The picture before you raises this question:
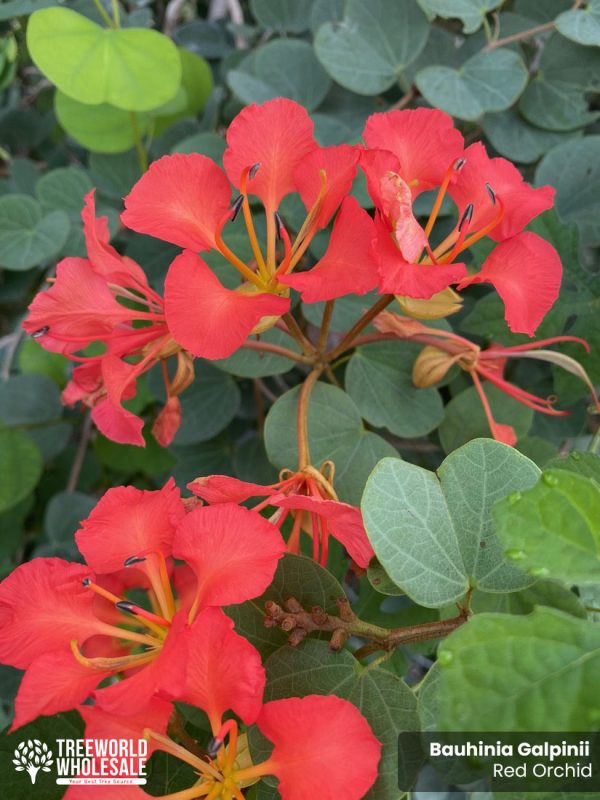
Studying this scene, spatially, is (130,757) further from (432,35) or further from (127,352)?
(432,35)

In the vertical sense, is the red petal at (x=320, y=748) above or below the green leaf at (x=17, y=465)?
above

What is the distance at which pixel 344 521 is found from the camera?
0.62 metres

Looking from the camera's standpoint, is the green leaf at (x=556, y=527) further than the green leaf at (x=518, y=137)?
No

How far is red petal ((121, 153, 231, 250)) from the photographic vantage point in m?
0.67

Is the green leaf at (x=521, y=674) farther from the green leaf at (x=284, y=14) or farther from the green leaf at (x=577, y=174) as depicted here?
the green leaf at (x=284, y=14)

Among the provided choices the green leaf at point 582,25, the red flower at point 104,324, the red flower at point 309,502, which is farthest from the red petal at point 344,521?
the green leaf at point 582,25

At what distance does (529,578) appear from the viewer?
1.80 feet

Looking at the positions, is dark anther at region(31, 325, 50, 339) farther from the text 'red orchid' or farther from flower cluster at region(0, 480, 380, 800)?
the text 'red orchid'

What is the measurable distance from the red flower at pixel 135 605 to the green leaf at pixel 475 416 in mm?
389

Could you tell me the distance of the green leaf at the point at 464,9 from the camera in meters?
0.94

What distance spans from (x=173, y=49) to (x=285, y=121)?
0.39 meters

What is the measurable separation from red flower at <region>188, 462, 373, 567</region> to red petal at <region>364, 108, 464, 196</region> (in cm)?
31

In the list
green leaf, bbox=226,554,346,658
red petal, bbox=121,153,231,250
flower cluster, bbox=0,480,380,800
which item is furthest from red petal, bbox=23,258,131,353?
green leaf, bbox=226,554,346,658

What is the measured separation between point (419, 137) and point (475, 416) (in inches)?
13.1
